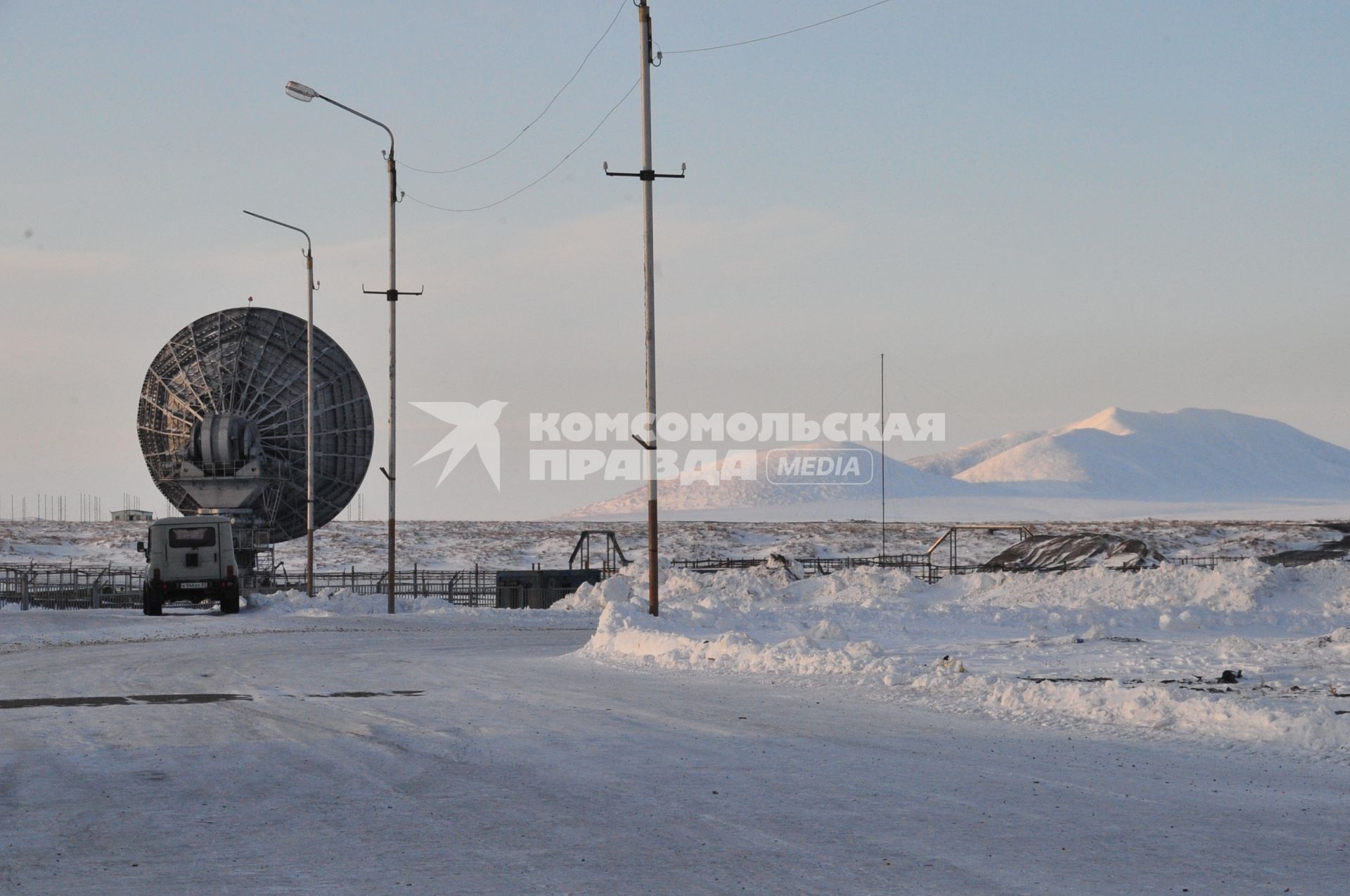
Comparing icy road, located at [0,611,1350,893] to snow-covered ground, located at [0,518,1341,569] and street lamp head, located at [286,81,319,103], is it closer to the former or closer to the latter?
street lamp head, located at [286,81,319,103]

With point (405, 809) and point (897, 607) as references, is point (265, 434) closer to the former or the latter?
point (897, 607)

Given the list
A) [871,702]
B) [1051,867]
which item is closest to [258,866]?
[1051,867]

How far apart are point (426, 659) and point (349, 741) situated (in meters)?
10.9

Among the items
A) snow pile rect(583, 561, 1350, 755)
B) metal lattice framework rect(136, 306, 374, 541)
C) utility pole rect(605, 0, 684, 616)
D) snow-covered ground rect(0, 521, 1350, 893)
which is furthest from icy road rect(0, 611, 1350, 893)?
metal lattice framework rect(136, 306, 374, 541)

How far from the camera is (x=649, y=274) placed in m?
25.1

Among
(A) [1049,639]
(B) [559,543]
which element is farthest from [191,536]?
(B) [559,543]

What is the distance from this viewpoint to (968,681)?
15523 millimetres

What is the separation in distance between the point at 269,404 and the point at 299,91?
56.6 ft

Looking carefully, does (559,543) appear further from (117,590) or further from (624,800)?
(624,800)

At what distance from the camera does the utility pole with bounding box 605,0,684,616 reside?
24.3 meters

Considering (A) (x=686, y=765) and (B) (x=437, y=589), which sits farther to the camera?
(B) (x=437, y=589)

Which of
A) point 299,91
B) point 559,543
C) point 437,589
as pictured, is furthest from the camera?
point 559,543

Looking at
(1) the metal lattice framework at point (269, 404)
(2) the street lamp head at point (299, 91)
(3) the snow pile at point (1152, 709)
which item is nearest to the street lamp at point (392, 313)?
(2) the street lamp head at point (299, 91)

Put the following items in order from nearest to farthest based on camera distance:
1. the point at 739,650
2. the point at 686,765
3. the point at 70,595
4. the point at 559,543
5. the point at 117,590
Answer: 1. the point at 686,765
2. the point at 739,650
3. the point at 70,595
4. the point at 117,590
5. the point at 559,543
